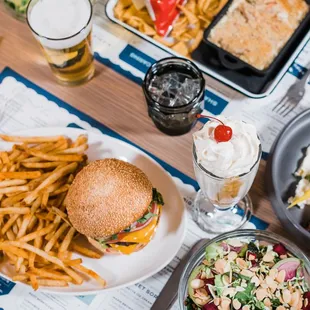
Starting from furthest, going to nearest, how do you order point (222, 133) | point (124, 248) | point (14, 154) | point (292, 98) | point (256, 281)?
point (292, 98) → point (14, 154) → point (124, 248) → point (256, 281) → point (222, 133)

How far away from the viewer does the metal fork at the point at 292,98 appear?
5.53 ft

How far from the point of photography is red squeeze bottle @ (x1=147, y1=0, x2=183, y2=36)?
1697mm

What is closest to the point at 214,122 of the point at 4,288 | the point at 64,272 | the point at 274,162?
the point at 274,162

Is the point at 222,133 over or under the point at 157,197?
over

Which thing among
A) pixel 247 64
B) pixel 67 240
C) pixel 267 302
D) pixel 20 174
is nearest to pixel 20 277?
pixel 67 240

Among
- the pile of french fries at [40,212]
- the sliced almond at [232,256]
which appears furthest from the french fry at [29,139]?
the sliced almond at [232,256]

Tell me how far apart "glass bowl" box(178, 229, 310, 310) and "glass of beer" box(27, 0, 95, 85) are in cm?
62

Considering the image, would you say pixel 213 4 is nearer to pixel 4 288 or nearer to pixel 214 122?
pixel 214 122

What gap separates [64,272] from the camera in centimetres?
151

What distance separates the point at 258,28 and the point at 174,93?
0.31 m

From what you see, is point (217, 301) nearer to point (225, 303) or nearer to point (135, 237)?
point (225, 303)

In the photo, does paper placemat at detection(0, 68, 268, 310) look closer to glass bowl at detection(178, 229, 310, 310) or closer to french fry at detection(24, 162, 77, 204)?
glass bowl at detection(178, 229, 310, 310)

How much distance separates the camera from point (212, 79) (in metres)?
1.73

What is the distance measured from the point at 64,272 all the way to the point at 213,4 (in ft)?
2.85
